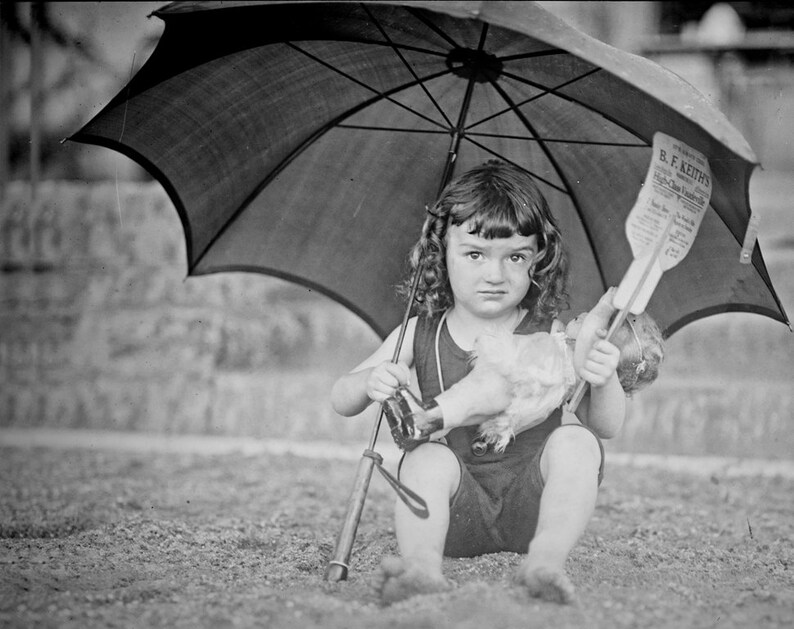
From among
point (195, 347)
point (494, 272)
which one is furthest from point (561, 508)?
point (195, 347)

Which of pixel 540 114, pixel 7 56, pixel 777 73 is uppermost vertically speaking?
pixel 777 73

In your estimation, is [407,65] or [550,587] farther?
[407,65]

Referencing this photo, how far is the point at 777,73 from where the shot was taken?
230 inches

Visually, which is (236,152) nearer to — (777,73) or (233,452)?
(233,452)

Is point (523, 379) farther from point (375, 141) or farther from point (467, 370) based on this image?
point (375, 141)

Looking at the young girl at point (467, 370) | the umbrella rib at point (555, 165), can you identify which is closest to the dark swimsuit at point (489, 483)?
the young girl at point (467, 370)

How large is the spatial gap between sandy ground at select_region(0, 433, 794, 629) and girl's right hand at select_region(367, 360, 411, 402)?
45cm

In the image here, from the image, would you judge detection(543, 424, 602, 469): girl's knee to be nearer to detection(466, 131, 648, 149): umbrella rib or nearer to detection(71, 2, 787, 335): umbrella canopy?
detection(71, 2, 787, 335): umbrella canopy

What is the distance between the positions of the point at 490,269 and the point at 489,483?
Result: 53 centimetres

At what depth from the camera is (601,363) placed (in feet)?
7.92

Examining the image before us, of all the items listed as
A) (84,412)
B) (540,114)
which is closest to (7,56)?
(84,412)

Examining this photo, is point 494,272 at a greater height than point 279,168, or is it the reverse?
point 279,168

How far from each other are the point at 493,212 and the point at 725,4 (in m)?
4.04

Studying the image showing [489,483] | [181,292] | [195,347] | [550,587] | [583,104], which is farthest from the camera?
[181,292]
